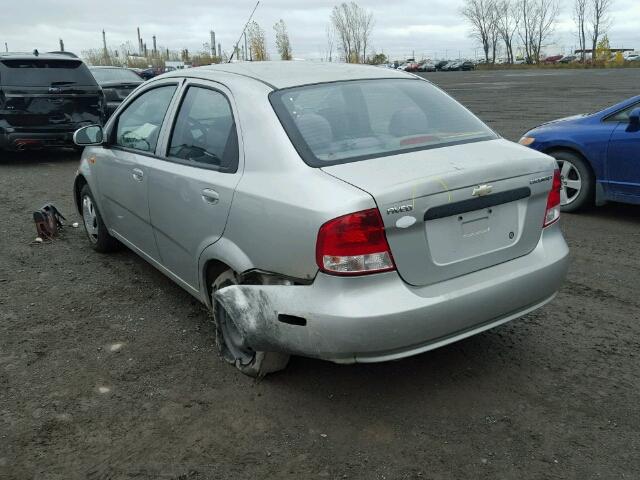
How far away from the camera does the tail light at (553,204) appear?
3359 mm

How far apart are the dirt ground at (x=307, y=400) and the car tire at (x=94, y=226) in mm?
804

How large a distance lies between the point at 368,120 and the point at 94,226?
326 cm

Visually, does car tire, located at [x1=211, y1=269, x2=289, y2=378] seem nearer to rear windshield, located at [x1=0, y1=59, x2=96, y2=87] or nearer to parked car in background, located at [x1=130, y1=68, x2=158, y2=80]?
rear windshield, located at [x1=0, y1=59, x2=96, y2=87]

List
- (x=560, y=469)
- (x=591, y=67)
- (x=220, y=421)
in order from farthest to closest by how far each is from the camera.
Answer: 1. (x=591, y=67)
2. (x=220, y=421)
3. (x=560, y=469)

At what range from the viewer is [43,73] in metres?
10.6

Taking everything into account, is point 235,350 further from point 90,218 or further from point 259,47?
point 259,47

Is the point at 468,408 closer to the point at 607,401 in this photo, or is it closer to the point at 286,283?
the point at 607,401

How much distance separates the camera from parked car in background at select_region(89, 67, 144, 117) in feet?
44.4

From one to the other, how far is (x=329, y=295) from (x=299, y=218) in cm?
37

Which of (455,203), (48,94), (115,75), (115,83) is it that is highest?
(115,75)

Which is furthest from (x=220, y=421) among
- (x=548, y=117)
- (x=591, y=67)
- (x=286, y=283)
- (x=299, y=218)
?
(x=591, y=67)

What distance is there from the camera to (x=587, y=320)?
4.03 metres

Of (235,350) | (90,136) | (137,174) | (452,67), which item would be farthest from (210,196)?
(452,67)

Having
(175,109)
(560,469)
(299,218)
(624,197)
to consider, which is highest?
(175,109)
